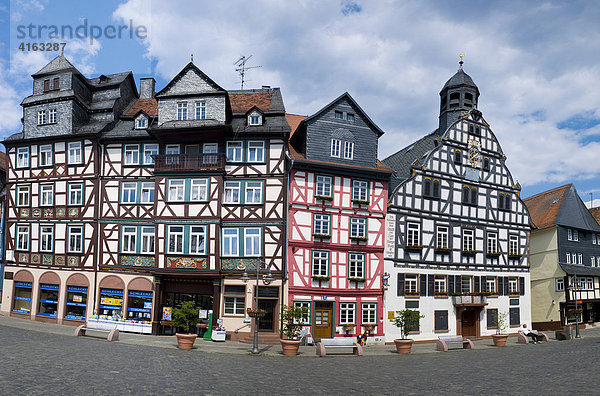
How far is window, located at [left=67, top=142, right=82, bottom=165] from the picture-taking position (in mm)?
31875

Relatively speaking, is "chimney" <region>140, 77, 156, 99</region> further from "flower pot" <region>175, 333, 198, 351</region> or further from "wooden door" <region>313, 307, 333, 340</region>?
"wooden door" <region>313, 307, 333, 340</region>

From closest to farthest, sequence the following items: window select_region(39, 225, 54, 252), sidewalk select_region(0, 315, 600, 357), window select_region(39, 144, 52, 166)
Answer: sidewalk select_region(0, 315, 600, 357)
window select_region(39, 225, 54, 252)
window select_region(39, 144, 52, 166)

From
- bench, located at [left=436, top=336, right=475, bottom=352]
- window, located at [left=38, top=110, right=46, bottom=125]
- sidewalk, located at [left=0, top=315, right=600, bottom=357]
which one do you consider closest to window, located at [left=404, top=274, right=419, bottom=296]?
sidewalk, located at [left=0, top=315, right=600, bottom=357]

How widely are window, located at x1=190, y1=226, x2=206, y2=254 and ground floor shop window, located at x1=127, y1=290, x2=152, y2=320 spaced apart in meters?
4.15

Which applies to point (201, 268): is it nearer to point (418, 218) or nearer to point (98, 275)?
point (98, 275)

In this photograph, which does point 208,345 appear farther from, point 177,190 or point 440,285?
point 440,285

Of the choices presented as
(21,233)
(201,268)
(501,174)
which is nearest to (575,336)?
(501,174)

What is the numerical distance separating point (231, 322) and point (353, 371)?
1179 centimetres

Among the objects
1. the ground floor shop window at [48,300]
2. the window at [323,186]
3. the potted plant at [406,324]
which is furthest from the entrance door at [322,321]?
the ground floor shop window at [48,300]

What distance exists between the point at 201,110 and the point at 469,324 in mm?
23978

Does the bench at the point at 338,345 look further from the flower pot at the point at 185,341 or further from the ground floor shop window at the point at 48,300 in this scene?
the ground floor shop window at the point at 48,300

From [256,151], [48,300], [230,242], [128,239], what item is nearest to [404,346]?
[230,242]

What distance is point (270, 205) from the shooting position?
29188 millimetres

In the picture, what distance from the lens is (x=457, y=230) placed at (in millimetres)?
34188
